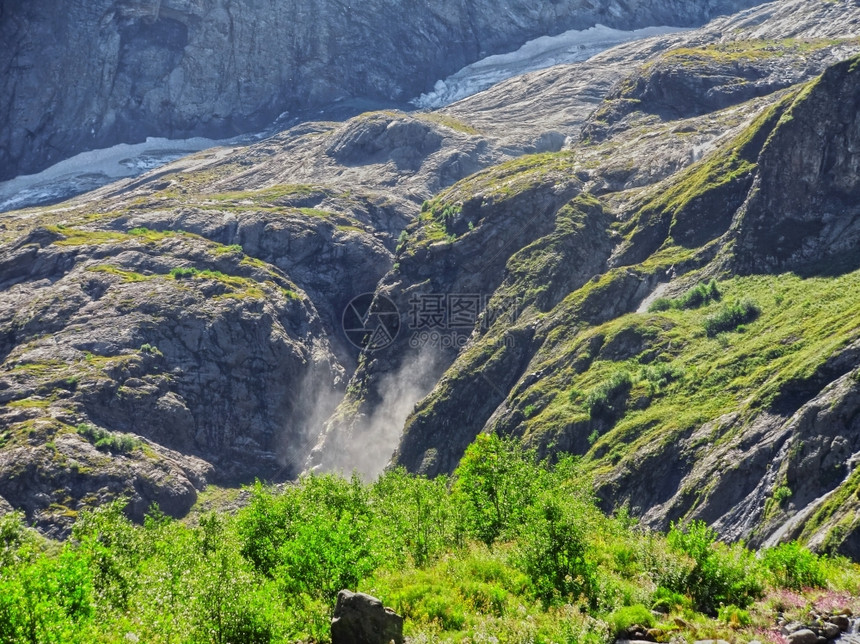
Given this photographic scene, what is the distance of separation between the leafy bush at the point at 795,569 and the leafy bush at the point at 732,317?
3286 inches

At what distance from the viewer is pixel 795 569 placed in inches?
1353

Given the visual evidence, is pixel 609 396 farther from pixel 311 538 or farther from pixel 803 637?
pixel 803 637

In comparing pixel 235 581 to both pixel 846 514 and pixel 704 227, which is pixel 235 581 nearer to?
pixel 846 514

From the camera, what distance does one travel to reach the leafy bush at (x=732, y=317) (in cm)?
11400

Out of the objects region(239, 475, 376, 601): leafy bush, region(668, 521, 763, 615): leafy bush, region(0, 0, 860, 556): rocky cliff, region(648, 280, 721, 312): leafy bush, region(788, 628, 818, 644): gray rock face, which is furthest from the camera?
region(648, 280, 721, 312): leafy bush

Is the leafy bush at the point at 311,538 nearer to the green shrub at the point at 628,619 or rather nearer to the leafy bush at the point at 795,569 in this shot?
the green shrub at the point at 628,619

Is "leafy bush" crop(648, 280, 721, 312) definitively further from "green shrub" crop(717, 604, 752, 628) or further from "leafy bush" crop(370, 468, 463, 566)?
"green shrub" crop(717, 604, 752, 628)

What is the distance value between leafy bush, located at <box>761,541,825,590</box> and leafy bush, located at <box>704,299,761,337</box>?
83.5m

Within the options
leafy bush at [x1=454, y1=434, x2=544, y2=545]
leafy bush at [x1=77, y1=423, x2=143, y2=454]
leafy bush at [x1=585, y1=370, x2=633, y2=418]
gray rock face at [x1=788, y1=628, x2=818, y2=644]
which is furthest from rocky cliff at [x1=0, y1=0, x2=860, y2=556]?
gray rock face at [x1=788, y1=628, x2=818, y2=644]

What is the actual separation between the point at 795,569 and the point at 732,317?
86277mm

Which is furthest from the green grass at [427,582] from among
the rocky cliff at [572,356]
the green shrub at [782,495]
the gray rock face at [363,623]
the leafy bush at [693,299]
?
the leafy bush at [693,299]

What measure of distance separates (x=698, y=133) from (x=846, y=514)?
467 ft

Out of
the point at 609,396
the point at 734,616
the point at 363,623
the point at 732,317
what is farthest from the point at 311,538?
the point at 732,317

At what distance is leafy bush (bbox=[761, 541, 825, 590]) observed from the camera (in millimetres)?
34062
